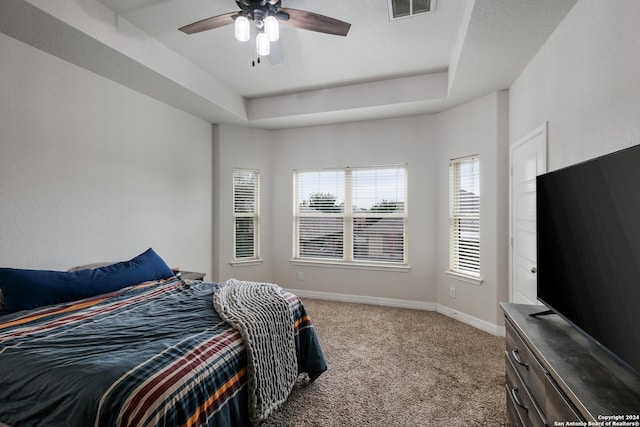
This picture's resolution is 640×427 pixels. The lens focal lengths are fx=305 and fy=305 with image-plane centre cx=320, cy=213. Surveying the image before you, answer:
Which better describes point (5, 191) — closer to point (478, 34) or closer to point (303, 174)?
point (303, 174)

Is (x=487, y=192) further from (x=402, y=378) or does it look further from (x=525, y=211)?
(x=402, y=378)

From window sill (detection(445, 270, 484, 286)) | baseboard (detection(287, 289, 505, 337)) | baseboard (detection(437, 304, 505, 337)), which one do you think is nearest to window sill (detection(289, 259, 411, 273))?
baseboard (detection(287, 289, 505, 337))

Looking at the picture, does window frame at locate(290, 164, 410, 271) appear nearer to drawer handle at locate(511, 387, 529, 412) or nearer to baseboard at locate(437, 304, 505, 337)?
baseboard at locate(437, 304, 505, 337)

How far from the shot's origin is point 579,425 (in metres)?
0.94

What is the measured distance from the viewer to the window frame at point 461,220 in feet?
11.9

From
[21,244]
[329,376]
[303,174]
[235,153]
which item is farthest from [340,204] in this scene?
[21,244]

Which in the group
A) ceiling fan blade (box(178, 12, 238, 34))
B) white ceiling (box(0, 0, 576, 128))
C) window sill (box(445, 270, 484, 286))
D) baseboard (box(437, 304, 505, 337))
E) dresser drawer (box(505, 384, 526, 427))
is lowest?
baseboard (box(437, 304, 505, 337))

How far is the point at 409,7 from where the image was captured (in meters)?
2.40

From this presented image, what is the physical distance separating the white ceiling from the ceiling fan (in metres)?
0.39

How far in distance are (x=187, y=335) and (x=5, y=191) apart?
6.34 feet

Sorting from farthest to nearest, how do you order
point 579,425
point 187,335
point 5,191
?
1. point 5,191
2. point 187,335
3. point 579,425

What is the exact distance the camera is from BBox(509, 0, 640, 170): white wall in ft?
4.66

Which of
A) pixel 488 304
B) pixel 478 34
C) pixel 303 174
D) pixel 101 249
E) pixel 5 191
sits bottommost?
pixel 488 304

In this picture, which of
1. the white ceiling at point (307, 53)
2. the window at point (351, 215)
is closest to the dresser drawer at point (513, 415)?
the white ceiling at point (307, 53)
